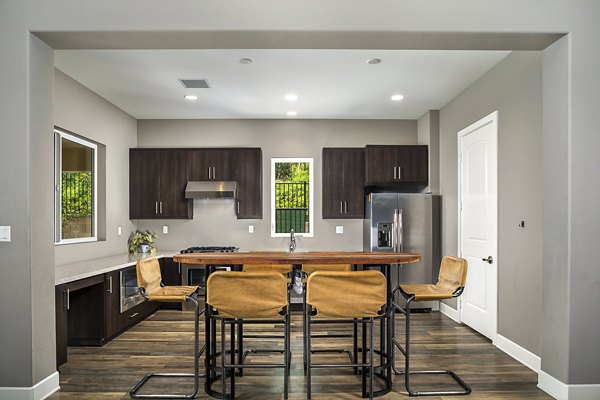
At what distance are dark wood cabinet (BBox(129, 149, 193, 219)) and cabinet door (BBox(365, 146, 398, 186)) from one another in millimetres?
2639

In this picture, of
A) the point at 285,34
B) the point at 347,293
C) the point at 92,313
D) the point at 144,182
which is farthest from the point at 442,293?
the point at 144,182

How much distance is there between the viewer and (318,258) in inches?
117

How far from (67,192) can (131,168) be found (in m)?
1.56

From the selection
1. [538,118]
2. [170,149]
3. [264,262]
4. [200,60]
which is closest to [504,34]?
[538,118]

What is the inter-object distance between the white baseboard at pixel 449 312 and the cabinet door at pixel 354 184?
1679 mm

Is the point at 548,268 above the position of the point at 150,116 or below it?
below

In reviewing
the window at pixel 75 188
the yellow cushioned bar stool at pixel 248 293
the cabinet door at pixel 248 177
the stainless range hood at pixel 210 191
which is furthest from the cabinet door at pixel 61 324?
the cabinet door at pixel 248 177

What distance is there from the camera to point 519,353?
380 cm

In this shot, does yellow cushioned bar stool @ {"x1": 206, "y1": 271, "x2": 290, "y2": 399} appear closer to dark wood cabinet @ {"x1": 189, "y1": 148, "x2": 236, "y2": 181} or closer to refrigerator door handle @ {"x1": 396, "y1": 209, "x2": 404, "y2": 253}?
refrigerator door handle @ {"x1": 396, "y1": 209, "x2": 404, "y2": 253}

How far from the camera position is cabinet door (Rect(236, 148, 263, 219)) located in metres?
6.33

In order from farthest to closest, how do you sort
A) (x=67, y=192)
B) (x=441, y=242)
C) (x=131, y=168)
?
1. (x=131, y=168)
2. (x=441, y=242)
3. (x=67, y=192)

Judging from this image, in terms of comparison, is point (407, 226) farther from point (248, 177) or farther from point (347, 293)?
point (347, 293)

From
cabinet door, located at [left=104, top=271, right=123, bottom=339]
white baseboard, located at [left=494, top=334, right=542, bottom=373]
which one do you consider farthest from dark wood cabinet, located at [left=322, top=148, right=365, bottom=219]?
cabinet door, located at [left=104, top=271, right=123, bottom=339]

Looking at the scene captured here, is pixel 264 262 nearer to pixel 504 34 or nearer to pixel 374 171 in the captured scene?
pixel 504 34
